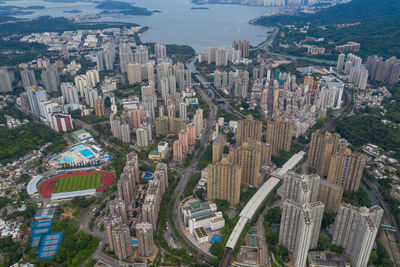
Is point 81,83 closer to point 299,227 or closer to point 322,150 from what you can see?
point 322,150

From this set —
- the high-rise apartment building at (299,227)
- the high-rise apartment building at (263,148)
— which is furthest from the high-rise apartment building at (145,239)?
the high-rise apartment building at (263,148)

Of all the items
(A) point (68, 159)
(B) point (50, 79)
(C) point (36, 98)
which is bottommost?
(A) point (68, 159)

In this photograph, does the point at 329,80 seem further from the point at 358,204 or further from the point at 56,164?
the point at 56,164

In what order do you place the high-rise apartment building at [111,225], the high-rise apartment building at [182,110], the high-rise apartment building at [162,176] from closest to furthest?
the high-rise apartment building at [111,225] < the high-rise apartment building at [162,176] < the high-rise apartment building at [182,110]

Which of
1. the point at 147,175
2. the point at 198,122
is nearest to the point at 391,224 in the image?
the point at 147,175

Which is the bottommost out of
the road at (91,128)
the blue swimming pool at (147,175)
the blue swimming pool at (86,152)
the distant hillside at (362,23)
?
the blue swimming pool at (147,175)

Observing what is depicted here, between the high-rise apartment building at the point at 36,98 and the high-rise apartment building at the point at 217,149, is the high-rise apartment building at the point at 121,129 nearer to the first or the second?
the high-rise apartment building at the point at 217,149

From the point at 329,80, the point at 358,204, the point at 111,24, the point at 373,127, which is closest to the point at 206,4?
the point at 111,24
